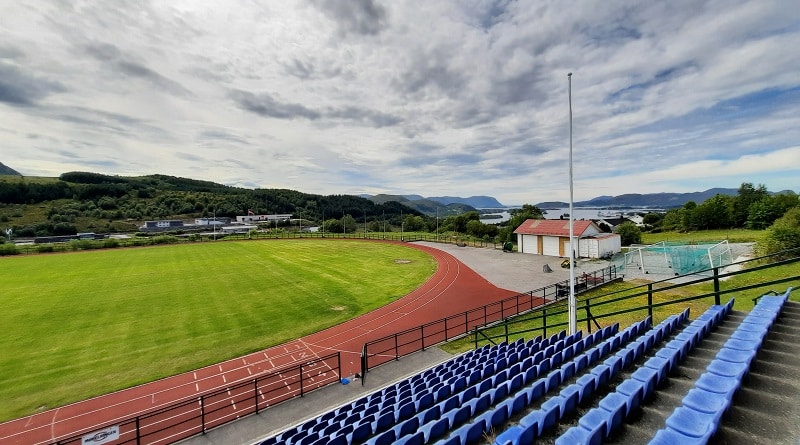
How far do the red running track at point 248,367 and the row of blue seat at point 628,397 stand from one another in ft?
37.8

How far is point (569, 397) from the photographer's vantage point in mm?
5691

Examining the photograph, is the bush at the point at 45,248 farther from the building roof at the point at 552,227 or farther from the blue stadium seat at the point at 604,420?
the blue stadium seat at the point at 604,420

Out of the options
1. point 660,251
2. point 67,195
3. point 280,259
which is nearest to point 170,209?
point 67,195

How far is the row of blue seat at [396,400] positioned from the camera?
24.0 ft

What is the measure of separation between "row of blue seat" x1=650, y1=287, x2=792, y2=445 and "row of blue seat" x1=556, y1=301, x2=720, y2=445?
1.83 ft

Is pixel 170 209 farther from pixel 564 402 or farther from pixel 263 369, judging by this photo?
pixel 564 402

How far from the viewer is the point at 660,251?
3206 centimetres

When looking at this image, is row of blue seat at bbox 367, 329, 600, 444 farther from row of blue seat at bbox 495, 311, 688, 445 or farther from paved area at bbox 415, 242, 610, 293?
paved area at bbox 415, 242, 610, 293

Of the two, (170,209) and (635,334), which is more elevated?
(170,209)

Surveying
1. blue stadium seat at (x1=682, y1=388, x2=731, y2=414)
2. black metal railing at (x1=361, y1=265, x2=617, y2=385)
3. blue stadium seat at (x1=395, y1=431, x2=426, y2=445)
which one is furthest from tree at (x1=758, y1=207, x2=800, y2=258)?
blue stadium seat at (x1=395, y1=431, x2=426, y2=445)

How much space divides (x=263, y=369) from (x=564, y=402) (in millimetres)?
13570

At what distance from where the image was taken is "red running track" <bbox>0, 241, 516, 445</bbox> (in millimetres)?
11883

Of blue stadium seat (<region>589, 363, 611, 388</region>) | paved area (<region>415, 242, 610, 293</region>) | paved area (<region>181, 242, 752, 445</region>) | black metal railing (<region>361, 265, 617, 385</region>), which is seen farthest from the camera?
paved area (<region>415, 242, 610, 293</region>)

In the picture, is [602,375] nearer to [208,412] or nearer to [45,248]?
[208,412]
